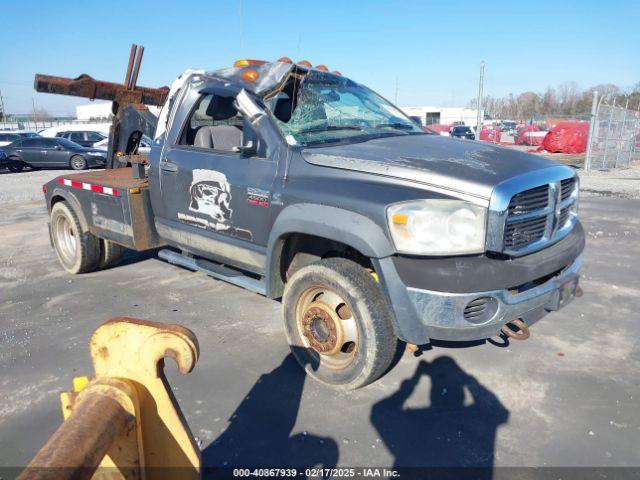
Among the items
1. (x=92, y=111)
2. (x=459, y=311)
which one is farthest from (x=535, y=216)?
(x=92, y=111)

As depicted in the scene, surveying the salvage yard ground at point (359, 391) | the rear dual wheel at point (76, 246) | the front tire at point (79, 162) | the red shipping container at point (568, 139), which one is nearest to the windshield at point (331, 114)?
the salvage yard ground at point (359, 391)

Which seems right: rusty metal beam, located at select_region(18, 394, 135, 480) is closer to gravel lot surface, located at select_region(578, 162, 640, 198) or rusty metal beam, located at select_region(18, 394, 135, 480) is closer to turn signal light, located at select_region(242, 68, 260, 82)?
turn signal light, located at select_region(242, 68, 260, 82)

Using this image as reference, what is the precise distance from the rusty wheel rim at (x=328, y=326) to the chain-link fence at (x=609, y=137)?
15689 millimetres

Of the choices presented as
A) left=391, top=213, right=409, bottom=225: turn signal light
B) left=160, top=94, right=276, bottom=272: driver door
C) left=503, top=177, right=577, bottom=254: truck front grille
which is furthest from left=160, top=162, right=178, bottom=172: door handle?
left=503, top=177, right=577, bottom=254: truck front grille

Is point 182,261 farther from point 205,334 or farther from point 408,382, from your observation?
point 408,382

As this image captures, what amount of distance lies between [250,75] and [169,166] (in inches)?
44.3

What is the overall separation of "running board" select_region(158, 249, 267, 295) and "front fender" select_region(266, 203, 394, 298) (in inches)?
7.6

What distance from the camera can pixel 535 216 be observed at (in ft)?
9.69

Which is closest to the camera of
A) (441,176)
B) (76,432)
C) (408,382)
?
(76,432)

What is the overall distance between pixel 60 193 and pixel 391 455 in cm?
477

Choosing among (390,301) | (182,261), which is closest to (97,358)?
(390,301)

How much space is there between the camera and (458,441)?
8.86ft

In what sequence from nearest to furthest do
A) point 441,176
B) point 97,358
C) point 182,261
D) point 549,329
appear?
point 97,358
point 441,176
point 549,329
point 182,261

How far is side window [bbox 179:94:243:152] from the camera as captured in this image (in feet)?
13.7
